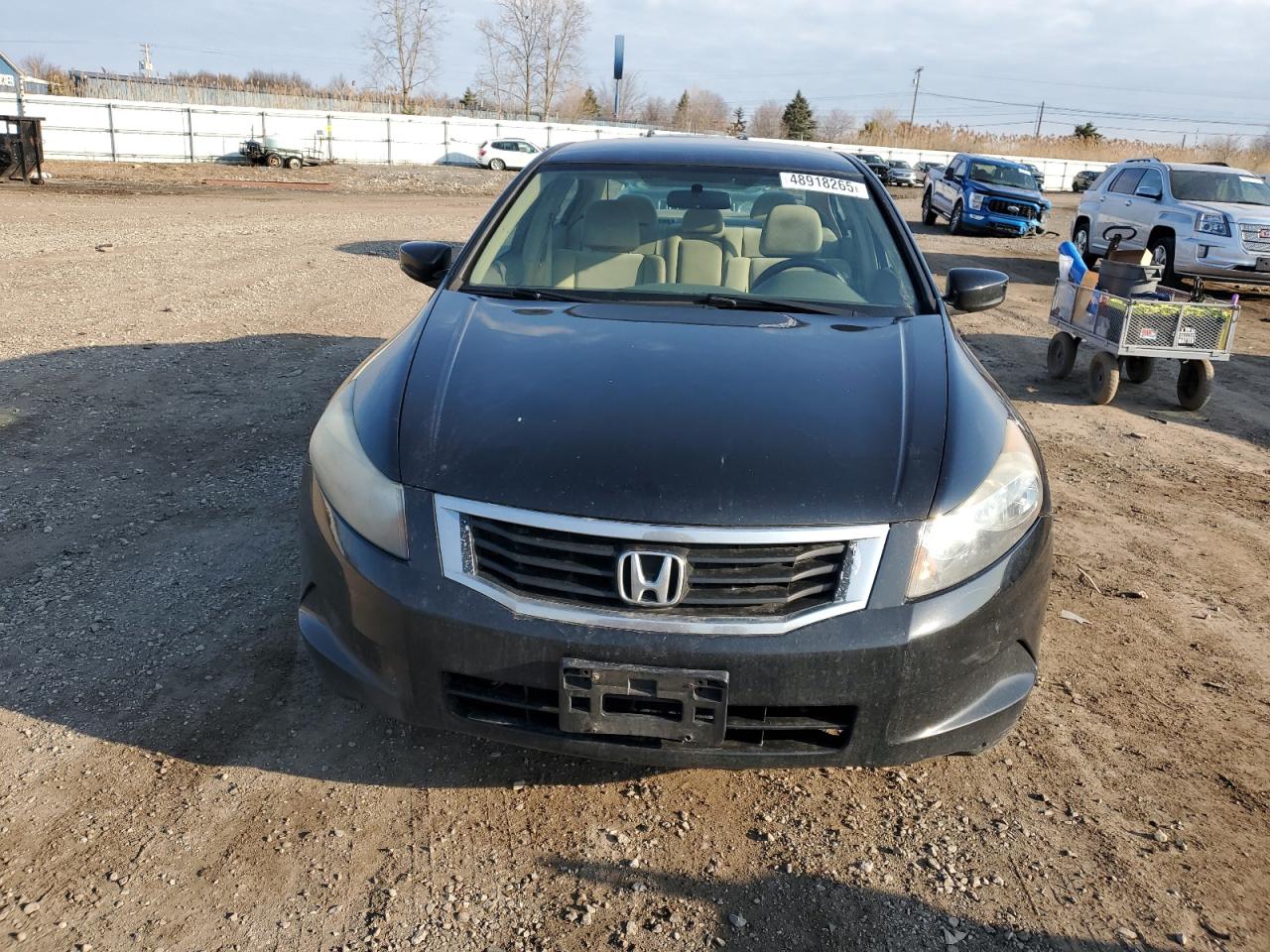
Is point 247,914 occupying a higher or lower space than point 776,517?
lower

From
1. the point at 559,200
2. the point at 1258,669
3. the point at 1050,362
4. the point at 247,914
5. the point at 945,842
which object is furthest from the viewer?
the point at 1050,362

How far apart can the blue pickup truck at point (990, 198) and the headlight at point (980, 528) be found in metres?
20.9

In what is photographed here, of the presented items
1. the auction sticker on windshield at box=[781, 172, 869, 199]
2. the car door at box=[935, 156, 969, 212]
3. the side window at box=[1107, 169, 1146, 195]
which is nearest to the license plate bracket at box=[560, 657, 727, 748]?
the auction sticker on windshield at box=[781, 172, 869, 199]

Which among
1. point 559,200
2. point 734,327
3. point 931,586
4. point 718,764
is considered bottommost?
point 718,764

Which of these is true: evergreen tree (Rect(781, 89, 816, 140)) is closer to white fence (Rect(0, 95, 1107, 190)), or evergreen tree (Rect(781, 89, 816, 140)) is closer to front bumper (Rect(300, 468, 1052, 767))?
white fence (Rect(0, 95, 1107, 190))

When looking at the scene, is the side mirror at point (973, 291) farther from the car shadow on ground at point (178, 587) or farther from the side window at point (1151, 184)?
the side window at point (1151, 184)

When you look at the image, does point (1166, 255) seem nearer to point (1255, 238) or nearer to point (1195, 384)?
point (1255, 238)

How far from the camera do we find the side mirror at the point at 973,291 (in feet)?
13.0

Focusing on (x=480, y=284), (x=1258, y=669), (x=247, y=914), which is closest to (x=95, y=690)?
(x=247, y=914)

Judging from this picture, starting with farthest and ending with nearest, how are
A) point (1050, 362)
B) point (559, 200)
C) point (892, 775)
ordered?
point (1050, 362) < point (559, 200) < point (892, 775)

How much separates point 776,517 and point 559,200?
222cm

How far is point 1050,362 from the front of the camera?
846 centimetres

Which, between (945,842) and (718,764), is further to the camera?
(945,842)

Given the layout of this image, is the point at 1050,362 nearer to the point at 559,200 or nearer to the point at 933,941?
the point at 559,200
